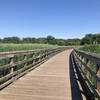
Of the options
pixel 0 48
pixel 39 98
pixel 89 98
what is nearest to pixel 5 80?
pixel 39 98

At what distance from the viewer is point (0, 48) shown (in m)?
15.6

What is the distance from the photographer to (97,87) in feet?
17.6

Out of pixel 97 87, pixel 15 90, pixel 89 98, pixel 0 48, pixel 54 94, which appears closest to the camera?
pixel 97 87

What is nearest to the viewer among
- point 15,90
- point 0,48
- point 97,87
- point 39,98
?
point 97,87

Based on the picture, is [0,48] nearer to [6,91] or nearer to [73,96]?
[6,91]

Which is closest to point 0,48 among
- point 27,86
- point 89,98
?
point 27,86

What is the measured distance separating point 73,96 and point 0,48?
9.38 metres

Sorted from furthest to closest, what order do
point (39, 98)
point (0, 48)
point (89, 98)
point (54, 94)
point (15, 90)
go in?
point (0, 48) < point (15, 90) < point (54, 94) < point (39, 98) < point (89, 98)

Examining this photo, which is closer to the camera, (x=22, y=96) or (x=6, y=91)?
(x=22, y=96)

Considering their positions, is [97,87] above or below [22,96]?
above

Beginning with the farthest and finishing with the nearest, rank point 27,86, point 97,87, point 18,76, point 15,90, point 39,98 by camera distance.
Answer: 1. point 18,76
2. point 27,86
3. point 15,90
4. point 39,98
5. point 97,87

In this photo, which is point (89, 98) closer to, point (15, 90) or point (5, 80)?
point (15, 90)

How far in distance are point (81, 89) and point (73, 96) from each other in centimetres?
84

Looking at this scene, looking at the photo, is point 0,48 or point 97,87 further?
point 0,48
